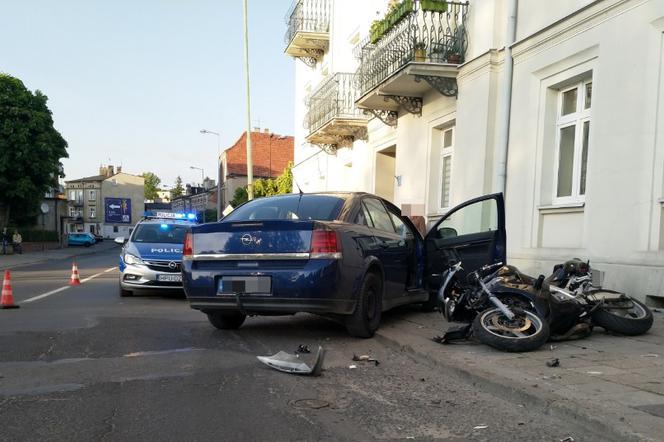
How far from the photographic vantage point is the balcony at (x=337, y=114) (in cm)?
1784

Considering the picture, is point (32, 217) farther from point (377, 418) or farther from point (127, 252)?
point (377, 418)

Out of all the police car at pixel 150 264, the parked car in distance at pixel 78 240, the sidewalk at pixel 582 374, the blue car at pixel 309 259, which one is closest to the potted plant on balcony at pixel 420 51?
the blue car at pixel 309 259

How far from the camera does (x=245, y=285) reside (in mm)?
6078

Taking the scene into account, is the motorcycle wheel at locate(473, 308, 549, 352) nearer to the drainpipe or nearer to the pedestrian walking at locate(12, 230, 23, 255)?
the drainpipe

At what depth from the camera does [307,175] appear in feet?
87.0

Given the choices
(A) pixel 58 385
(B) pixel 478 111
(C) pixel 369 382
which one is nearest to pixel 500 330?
(C) pixel 369 382

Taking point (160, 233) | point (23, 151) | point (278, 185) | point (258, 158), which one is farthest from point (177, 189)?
point (160, 233)

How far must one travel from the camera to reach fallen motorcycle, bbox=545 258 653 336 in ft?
20.1

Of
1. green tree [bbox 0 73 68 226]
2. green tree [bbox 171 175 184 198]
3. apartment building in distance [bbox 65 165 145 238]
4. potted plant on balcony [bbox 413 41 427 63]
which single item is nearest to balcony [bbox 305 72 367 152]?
potted plant on balcony [bbox 413 41 427 63]

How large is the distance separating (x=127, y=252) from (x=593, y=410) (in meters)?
9.68

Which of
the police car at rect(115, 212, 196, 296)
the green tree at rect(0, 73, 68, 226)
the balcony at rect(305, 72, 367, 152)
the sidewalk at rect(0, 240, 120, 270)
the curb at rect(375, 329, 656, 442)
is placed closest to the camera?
the curb at rect(375, 329, 656, 442)

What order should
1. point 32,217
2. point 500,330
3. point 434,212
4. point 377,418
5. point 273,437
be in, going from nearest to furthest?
point 273,437 < point 377,418 < point 500,330 < point 434,212 < point 32,217

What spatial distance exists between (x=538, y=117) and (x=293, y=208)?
5348 mm

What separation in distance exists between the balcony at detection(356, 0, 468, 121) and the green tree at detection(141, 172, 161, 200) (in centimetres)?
14388
